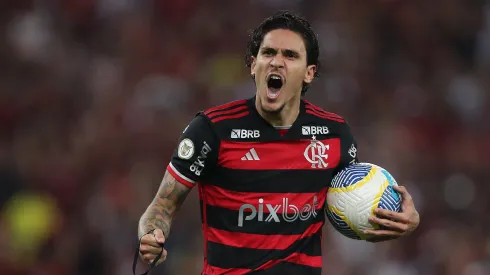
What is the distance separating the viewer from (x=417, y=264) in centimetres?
860

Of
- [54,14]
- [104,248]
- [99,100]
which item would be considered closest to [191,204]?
[104,248]

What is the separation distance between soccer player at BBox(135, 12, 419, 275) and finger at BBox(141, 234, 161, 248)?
105 mm

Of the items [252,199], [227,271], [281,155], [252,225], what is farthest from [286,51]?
[227,271]

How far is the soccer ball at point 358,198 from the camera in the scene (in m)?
4.56

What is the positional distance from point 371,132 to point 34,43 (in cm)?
388

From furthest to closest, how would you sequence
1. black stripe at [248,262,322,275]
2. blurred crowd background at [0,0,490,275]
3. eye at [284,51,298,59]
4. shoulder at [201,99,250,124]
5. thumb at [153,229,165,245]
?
blurred crowd background at [0,0,490,275] → eye at [284,51,298,59] → shoulder at [201,99,250,124] → black stripe at [248,262,322,275] → thumb at [153,229,165,245]

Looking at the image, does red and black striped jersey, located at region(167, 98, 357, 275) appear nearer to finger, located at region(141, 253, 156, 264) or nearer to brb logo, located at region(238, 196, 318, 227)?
brb logo, located at region(238, 196, 318, 227)

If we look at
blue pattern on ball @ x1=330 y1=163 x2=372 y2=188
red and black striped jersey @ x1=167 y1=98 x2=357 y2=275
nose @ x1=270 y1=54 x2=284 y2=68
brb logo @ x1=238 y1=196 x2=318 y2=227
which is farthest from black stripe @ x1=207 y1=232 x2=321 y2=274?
nose @ x1=270 y1=54 x2=284 y2=68

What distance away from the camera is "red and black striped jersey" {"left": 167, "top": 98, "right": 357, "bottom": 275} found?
4.51m

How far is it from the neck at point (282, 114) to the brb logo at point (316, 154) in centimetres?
16

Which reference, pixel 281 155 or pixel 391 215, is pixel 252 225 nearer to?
pixel 281 155

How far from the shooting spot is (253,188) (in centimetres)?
457

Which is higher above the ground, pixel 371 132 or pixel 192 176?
pixel 192 176

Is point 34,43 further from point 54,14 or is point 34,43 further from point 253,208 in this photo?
point 253,208
